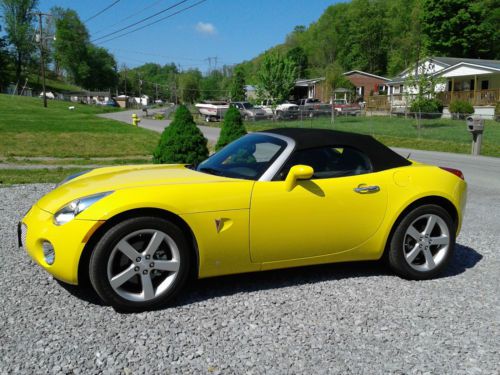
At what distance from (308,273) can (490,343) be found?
1.68 metres

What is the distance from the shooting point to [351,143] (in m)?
4.39

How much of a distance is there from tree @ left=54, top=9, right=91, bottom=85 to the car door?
130123 millimetres

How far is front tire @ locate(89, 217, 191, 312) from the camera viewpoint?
3.39m

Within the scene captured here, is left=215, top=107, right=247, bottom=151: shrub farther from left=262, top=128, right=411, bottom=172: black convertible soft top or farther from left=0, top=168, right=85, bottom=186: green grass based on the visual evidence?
left=262, top=128, right=411, bottom=172: black convertible soft top

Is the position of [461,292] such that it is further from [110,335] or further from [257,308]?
[110,335]

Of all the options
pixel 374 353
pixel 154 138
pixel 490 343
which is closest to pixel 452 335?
pixel 490 343

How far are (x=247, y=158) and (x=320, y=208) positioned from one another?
0.88 m

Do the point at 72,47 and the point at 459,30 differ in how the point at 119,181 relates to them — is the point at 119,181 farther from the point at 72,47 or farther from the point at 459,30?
the point at 72,47

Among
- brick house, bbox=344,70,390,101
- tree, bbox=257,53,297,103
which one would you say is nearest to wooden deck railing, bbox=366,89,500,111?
tree, bbox=257,53,297,103

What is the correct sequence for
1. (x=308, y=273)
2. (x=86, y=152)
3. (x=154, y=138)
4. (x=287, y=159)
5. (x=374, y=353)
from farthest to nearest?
(x=154, y=138) < (x=86, y=152) < (x=308, y=273) < (x=287, y=159) < (x=374, y=353)

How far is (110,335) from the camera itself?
3.17 m

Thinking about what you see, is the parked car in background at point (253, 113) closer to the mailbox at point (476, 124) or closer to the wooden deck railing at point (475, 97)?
the wooden deck railing at point (475, 97)

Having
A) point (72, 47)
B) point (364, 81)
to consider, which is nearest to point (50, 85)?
point (72, 47)

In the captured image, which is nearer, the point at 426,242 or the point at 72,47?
the point at 426,242
